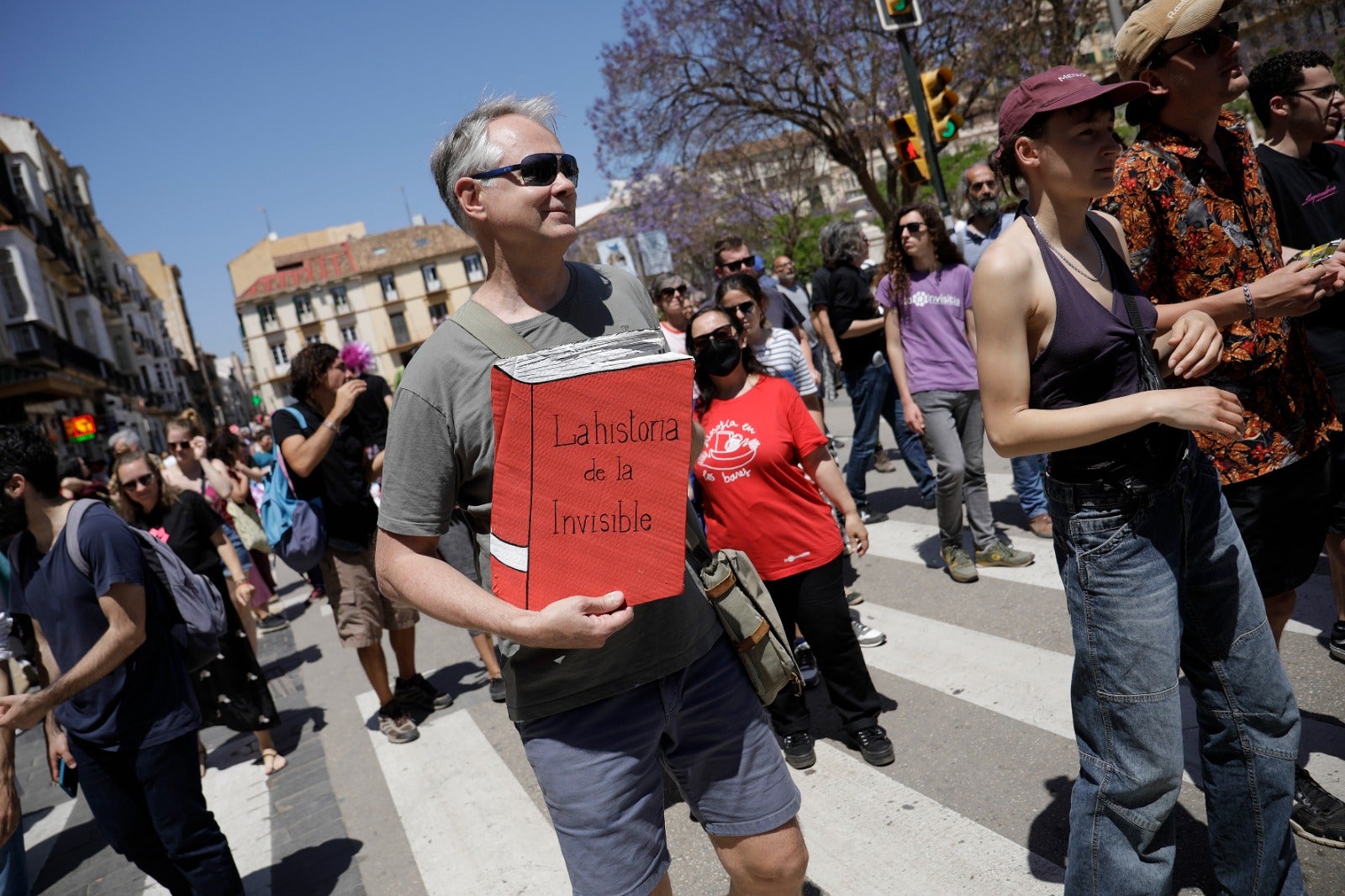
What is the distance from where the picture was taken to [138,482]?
559cm

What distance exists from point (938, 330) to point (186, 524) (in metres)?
5.00

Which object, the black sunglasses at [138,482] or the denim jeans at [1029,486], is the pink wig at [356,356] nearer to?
the black sunglasses at [138,482]

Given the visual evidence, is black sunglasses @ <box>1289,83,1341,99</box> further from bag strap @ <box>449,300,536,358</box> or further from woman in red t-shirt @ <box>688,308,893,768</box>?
bag strap @ <box>449,300,536,358</box>

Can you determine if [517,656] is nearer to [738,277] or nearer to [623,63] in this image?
[738,277]

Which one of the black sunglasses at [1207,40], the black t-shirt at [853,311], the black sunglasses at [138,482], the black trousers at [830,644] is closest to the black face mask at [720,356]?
the black trousers at [830,644]

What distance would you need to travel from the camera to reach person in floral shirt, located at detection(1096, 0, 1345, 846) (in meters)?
2.51

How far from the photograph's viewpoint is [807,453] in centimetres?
384

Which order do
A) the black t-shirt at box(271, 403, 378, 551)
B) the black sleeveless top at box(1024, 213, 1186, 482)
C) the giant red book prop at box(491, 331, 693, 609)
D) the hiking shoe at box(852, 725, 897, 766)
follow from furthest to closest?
the black t-shirt at box(271, 403, 378, 551) < the hiking shoe at box(852, 725, 897, 766) < the black sleeveless top at box(1024, 213, 1186, 482) < the giant red book prop at box(491, 331, 693, 609)

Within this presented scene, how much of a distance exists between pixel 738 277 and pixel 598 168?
50.6 feet

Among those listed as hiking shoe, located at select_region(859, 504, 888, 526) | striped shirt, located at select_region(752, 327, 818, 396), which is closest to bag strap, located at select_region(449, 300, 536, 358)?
striped shirt, located at select_region(752, 327, 818, 396)

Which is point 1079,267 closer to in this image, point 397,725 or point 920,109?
point 397,725

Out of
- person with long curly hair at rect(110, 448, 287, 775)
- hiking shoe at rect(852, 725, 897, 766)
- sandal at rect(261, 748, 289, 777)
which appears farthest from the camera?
sandal at rect(261, 748, 289, 777)

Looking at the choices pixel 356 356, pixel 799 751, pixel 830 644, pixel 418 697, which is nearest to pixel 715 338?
pixel 830 644

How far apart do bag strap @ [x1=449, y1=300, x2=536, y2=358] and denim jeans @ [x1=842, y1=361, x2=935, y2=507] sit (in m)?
5.45
